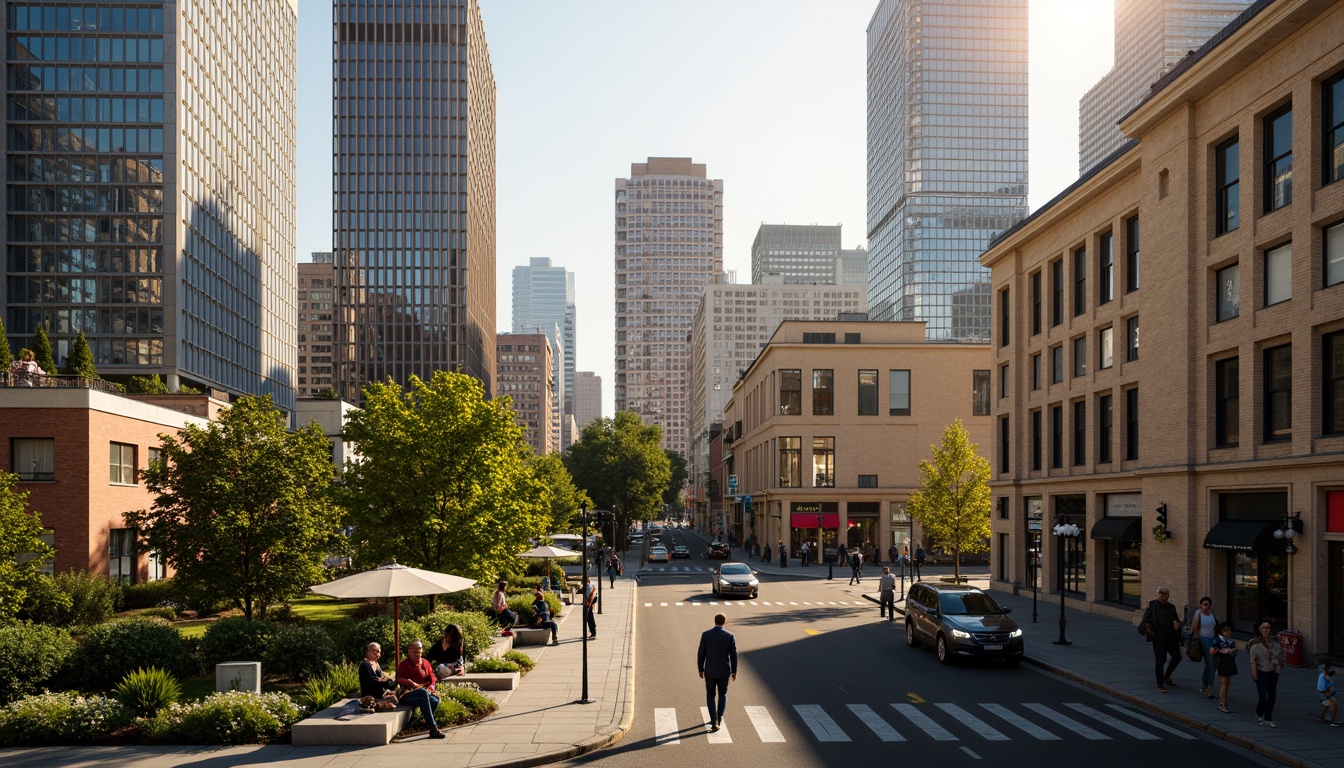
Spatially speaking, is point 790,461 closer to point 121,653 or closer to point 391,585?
point 391,585

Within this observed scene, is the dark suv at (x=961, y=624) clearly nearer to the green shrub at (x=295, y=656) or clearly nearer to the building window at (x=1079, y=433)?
the building window at (x=1079, y=433)

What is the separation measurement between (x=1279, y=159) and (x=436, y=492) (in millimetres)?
23691

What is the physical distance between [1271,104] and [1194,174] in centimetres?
346

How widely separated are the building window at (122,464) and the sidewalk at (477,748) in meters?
23.9

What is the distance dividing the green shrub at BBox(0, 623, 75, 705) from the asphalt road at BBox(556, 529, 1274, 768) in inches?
428

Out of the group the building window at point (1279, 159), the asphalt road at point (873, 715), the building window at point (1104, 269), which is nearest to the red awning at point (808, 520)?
the building window at point (1104, 269)

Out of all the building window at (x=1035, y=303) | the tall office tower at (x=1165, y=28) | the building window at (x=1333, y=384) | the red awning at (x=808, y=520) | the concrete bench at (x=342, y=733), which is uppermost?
the tall office tower at (x=1165, y=28)

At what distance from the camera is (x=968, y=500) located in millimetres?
44969

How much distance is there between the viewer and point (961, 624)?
22.4 metres

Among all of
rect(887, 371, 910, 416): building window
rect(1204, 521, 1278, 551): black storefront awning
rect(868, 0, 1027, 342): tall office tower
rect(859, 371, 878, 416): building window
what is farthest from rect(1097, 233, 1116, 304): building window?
rect(868, 0, 1027, 342): tall office tower

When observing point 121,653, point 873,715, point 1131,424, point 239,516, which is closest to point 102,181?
point 239,516

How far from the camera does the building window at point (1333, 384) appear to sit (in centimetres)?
2080

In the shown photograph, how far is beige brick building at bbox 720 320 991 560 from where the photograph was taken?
220 feet

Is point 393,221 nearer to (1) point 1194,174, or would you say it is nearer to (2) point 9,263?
(2) point 9,263
